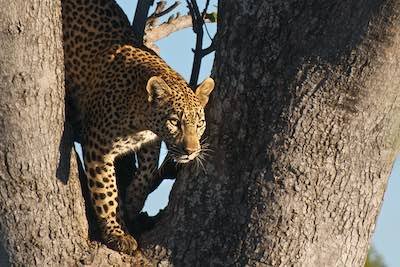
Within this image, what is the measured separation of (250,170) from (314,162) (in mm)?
347

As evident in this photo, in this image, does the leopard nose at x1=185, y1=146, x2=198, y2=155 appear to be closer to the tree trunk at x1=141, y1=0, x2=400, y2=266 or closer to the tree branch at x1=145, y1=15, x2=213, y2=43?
the tree trunk at x1=141, y1=0, x2=400, y2=266

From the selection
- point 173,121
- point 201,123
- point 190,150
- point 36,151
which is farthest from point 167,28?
point 36,151

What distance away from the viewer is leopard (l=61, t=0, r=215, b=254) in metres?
5.48

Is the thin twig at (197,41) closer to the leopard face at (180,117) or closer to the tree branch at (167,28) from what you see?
the leopard face at (180,117)

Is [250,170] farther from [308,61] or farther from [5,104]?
[5,104]

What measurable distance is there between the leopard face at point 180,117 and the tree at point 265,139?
0.32 m

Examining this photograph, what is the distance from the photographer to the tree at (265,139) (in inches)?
174

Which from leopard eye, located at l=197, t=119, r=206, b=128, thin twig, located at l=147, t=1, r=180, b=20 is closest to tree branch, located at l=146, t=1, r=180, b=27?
thin twig, located at l=147, t=1, r=180, b=20

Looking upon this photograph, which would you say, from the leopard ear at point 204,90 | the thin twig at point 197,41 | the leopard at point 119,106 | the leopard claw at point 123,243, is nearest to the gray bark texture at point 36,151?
the leopard claw at point 123,243

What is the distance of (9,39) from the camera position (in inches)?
170

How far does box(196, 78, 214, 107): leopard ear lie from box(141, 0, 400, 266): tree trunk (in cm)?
14

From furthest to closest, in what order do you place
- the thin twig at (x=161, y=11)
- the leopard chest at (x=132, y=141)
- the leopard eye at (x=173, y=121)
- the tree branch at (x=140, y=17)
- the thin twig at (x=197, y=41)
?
the thin twig at (x=161, y=11), the tree branch at (x=140, y=17), the thin twig at (x=197, y=41), the leopard chest at (x=132, y=141), the leopard eye at (x=173, y=121)

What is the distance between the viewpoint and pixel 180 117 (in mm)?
5652

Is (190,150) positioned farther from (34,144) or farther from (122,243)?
(34,144)
